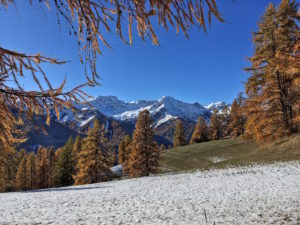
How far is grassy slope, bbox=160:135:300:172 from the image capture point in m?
19.0

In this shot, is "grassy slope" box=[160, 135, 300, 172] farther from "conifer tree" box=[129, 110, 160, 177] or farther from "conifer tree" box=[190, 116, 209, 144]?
"conifer tree" box=[190, 116, 209, 144]

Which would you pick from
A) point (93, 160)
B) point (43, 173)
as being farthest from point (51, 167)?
point (93, 160)

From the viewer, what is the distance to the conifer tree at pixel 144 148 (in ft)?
96.0

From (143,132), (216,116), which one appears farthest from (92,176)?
(216,116)

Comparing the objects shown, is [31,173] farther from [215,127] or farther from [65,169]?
[215,127]

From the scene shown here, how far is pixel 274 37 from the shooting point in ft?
55.2

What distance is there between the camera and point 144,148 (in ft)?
96.2

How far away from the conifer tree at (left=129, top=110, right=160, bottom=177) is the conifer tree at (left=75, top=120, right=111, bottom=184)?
4.27 m

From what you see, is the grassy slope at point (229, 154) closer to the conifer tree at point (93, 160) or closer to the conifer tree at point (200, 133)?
the conifer tree at point (93, 160)

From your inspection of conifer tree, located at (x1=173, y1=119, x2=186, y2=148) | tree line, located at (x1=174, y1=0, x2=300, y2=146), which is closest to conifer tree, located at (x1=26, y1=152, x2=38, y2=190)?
conifer tree, located at (x1=173, y1=119, x2=186, y2=148)

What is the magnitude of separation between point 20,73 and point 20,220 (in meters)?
8.25

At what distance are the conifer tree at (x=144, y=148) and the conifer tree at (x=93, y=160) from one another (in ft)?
14.0

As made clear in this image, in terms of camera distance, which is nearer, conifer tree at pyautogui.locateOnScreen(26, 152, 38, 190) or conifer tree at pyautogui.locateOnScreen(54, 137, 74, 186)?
conifer tree at pyautogui.locateOnScreen(54, 137, 74, 186)

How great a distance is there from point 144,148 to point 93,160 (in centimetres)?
701
